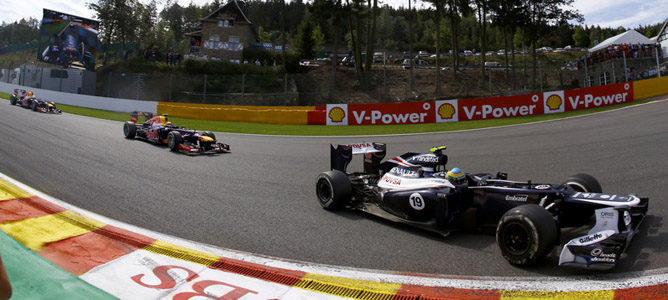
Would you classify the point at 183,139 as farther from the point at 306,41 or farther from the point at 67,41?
the point at 306,41

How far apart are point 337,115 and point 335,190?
16815 mm

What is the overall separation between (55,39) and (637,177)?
5069 cm

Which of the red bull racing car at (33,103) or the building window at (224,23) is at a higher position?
the building window at (224,23)

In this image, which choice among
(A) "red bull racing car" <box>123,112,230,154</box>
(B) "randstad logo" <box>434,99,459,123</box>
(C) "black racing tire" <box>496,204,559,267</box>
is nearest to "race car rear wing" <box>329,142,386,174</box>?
(C) "black racing tire" <box>496,204,559,267</box>

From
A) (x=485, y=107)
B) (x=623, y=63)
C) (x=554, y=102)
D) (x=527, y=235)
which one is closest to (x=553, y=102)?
(x=554, y=102)

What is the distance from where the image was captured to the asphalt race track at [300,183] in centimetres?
425

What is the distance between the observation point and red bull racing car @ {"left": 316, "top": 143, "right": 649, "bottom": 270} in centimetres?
355

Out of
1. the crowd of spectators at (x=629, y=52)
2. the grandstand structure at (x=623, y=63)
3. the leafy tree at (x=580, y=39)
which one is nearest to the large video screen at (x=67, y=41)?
Answer: the grandstand structure at (x=623, y=63)

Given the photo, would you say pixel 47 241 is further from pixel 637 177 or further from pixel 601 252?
pixel 637 177

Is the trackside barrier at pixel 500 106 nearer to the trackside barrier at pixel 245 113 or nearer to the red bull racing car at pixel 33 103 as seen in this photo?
the trackside barrier at pixel 245 113

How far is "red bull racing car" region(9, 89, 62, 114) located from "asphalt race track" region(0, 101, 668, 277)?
28.7 ft

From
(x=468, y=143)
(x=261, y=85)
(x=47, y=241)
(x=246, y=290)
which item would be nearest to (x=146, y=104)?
(x=261, y=85)

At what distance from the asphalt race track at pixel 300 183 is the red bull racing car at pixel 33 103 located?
8.74 m

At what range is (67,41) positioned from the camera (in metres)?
42.3
